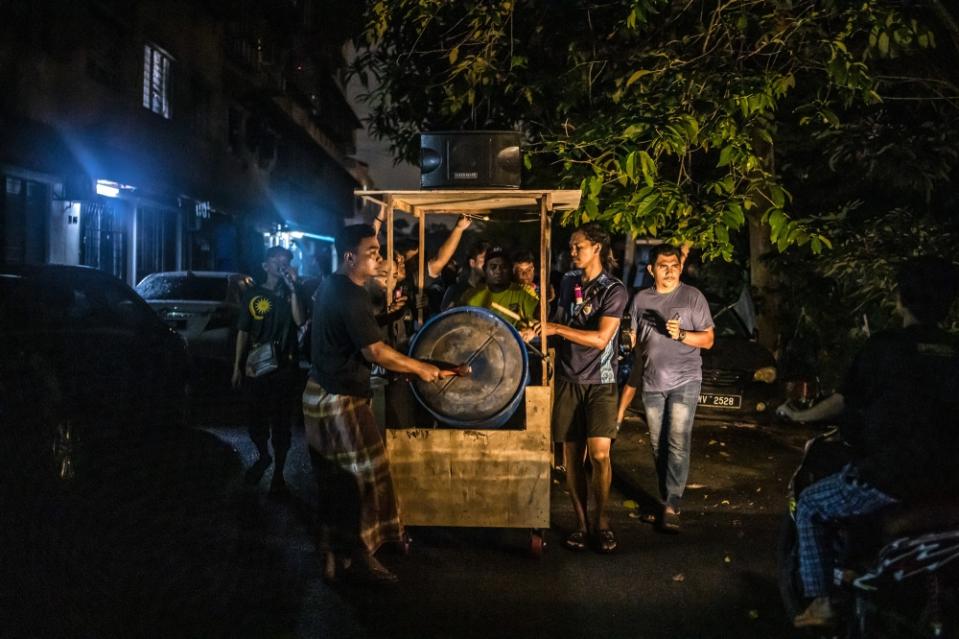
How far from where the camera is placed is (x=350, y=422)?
5.61 meters

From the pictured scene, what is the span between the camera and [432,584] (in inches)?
227

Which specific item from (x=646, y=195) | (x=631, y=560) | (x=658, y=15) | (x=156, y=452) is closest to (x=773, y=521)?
(x=631, y=560)

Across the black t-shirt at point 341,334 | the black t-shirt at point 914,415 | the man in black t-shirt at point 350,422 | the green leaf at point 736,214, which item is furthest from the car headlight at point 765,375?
the black t-shirt at point 914,415

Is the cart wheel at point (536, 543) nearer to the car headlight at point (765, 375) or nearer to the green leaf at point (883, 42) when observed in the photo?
the green leaf at point (883, 42)

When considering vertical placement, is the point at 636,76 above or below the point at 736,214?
above

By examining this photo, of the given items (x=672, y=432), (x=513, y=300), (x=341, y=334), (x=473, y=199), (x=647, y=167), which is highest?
(x=647, y=167)

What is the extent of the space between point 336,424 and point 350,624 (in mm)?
1100

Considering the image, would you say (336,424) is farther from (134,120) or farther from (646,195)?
(134,120)

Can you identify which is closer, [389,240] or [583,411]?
[583,411]

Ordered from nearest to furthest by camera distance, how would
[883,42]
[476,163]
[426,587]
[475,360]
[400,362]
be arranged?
[400,362] < [426,587] < [475,360] < [476,163] < [883,42]

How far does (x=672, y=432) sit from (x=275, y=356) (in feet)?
10.4

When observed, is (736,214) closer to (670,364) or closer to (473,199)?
(670,364)

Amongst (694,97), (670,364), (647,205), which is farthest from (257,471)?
(694,97)

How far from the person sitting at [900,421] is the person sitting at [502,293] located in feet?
10.4
